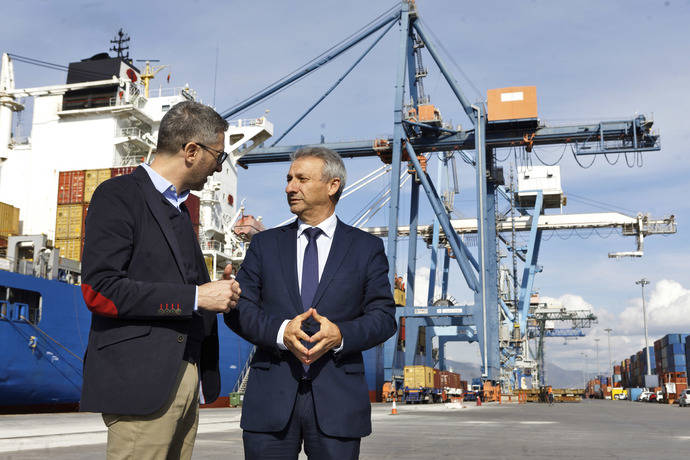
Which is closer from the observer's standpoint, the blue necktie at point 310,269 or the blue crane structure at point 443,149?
the blue necktie at point 310,269

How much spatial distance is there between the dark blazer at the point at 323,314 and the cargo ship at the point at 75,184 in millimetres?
18025

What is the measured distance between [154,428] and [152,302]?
0.46 m

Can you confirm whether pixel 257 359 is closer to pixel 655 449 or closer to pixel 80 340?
pixel 655 449

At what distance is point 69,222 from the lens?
2495cm

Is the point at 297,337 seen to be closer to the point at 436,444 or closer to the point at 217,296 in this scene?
the point at 217,296

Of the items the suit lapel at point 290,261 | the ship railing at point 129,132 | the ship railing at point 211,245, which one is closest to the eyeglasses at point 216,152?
the suit lapel at point 290,261

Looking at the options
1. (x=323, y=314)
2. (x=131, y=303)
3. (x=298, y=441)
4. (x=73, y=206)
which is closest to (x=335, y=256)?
(x=323, y=314)

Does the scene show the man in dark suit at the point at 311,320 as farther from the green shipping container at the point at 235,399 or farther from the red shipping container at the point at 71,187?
the red shipping container at the point at 71,187

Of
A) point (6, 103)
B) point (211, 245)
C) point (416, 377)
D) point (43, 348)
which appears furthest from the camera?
point (416, 377)

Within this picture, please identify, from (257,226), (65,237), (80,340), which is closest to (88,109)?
(65,237)

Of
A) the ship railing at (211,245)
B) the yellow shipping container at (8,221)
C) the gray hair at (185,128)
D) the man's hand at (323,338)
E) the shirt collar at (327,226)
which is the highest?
the ship railing at (211,245)

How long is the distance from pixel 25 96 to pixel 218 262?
38.2ft

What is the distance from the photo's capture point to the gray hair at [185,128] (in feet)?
8.66

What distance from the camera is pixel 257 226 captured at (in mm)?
34406
